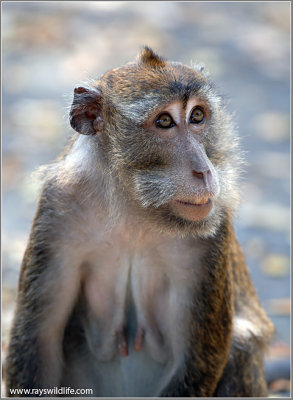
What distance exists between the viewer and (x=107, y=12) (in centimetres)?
1411

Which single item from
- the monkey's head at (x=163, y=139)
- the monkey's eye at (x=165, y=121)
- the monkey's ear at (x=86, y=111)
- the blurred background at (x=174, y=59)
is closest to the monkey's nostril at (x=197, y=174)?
the monkey's head at (x=163, y=139)

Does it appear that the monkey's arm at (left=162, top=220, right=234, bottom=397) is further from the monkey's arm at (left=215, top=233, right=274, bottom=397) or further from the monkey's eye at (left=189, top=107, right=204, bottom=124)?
the monkey's eye at (left=189, top=107, right=204, bottom=124)

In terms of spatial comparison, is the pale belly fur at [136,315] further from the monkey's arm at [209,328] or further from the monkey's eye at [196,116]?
the monkey's eye at [196,116]

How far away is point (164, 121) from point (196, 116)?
24cm

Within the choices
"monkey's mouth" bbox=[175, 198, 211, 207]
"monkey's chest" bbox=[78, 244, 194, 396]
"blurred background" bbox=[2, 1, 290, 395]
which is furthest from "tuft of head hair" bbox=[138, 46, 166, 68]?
"blurred background" bbox=[2, 1, 290, 395]

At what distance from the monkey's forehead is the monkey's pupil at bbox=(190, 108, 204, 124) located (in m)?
0.11

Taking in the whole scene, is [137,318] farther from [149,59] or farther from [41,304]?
[149,59]

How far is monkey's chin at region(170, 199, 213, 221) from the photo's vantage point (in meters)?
4.68

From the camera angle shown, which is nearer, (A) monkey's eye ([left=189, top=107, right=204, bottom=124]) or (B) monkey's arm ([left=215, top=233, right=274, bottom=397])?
(A) monkey's eye ([left=189, top=107, right=204, bottom=124])

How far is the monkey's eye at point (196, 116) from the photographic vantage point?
491cm

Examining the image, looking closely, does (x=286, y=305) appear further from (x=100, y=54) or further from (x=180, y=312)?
(x=100, y=54)

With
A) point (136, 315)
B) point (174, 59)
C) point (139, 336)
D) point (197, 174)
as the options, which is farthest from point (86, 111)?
point (174, 59)

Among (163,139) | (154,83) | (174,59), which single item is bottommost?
(163,139)

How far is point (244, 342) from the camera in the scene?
579 centimetres
